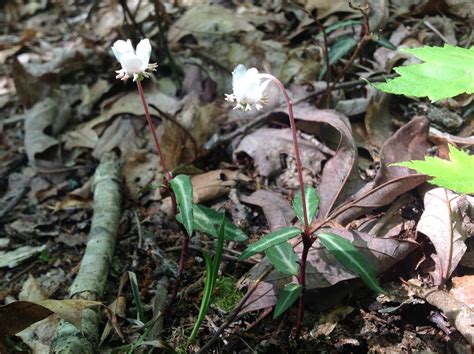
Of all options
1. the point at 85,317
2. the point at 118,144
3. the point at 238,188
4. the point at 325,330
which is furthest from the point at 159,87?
the point at 325,330

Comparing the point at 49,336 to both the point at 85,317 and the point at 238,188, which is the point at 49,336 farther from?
the point at 238,188

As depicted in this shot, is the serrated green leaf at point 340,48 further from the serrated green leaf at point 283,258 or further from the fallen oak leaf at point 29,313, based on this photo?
the fallen oak leaf at point 29,313

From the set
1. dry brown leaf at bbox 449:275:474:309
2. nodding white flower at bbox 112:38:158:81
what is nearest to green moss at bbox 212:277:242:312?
dry brown leaf at bbox 449:275:474:309

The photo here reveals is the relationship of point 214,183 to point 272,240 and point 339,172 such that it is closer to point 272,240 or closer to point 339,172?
point 339,172

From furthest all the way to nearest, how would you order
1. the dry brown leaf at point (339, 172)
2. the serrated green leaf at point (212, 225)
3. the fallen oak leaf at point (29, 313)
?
1. the dry brown leaf at point (339, 172)
2. the serrated green leaf at point (212, 225)
3. the fallen oak leaf at point (29, 313)

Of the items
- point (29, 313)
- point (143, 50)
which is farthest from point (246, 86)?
point (29, 313)

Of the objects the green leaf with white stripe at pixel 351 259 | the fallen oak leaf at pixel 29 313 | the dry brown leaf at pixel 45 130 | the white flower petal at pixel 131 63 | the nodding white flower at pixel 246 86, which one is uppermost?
the white flower petal at pixel 131 63

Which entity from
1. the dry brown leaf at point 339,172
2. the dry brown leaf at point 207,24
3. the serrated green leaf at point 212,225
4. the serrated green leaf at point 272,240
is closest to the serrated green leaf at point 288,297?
the serrated green leaf at point 272,240
